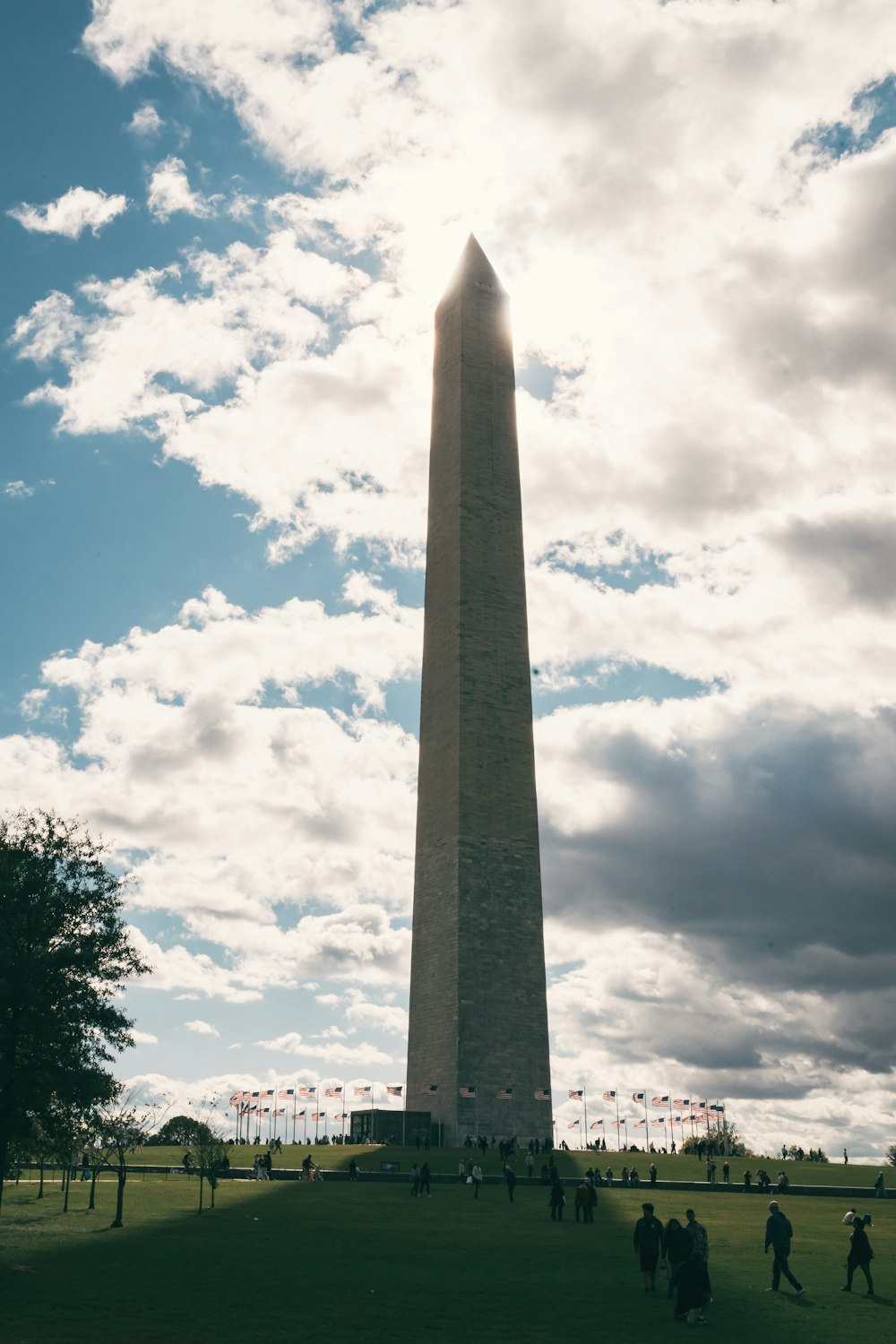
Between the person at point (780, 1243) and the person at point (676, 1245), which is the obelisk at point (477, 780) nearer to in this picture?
the person at point (780, 1243)

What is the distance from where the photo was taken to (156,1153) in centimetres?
6506

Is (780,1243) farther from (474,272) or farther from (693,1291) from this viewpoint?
(474,272)

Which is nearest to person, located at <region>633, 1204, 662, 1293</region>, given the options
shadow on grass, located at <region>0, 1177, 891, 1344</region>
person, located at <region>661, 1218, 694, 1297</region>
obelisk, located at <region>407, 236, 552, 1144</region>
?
shadow on grass, located at <region>0, 1177, 891, 1344</region>

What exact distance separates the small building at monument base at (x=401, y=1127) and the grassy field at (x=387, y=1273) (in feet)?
70.8

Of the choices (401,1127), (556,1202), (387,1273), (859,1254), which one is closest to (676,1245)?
(859,1254)

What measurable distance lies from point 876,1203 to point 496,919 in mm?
22609

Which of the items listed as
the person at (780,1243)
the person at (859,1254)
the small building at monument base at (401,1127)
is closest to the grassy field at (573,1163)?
the small building at monument base at (401,1127)

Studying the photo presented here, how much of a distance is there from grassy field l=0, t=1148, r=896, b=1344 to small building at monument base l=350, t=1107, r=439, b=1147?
70.8ft

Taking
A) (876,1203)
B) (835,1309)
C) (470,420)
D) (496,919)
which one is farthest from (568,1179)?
(470,420)

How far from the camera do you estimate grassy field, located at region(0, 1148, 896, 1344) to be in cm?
1692

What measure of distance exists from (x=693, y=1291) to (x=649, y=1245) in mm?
3038

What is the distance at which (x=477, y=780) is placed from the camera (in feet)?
204

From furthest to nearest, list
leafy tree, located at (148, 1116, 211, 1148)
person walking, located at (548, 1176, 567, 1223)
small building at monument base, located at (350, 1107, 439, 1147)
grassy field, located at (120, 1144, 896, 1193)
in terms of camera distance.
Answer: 1. leafy tree, located at (148, 1116, 211, 1148)
2. small building at monument base, located at (350, 1107, 439, 1147)
3. grassy field, located at (120, 1144, 896, 1193)
4. person walking, located at (548, 1176, 567, 1223)

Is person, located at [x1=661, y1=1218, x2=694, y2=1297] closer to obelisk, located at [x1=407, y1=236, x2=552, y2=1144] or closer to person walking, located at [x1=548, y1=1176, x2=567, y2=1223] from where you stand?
person walking, located at [x1=548, y1=1176, x2=567, y2=1223]
